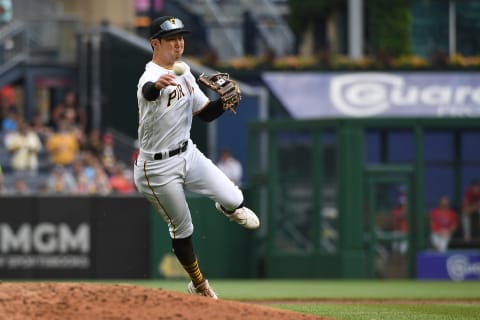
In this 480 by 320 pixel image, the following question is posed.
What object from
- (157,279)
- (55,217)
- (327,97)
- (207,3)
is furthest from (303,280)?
(207,3)

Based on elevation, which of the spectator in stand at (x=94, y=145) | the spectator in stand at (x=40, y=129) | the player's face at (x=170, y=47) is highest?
the player's face at (x=170, y=47)

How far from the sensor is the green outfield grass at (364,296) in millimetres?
10312

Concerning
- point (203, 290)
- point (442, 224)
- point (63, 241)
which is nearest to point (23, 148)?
point (63, 241)

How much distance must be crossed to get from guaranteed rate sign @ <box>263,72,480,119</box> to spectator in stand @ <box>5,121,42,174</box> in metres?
5.66

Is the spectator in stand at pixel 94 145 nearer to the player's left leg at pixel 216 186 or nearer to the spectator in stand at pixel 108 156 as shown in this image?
the spectator in stand at pixel 108 156

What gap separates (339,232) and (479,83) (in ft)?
23.0

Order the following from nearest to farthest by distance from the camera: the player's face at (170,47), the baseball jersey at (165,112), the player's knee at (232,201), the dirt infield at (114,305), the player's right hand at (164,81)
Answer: the dirt infield at (114,305) → the player's right hand at (164,81) → the baseball jersey at (165,112) → the player's face at (170,47) → the player's knee at (232,201)

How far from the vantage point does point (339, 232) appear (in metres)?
19.5

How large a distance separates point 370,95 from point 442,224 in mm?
5456

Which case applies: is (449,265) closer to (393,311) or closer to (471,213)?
(471,213)

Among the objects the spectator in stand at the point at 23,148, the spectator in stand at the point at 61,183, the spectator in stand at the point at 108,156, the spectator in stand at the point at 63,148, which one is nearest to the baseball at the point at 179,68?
the spectator in stand at the point at 61,183

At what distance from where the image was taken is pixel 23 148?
20875 mm

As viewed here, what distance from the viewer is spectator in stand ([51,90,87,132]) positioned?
22.2 meters

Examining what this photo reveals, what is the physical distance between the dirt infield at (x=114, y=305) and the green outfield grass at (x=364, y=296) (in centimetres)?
169
